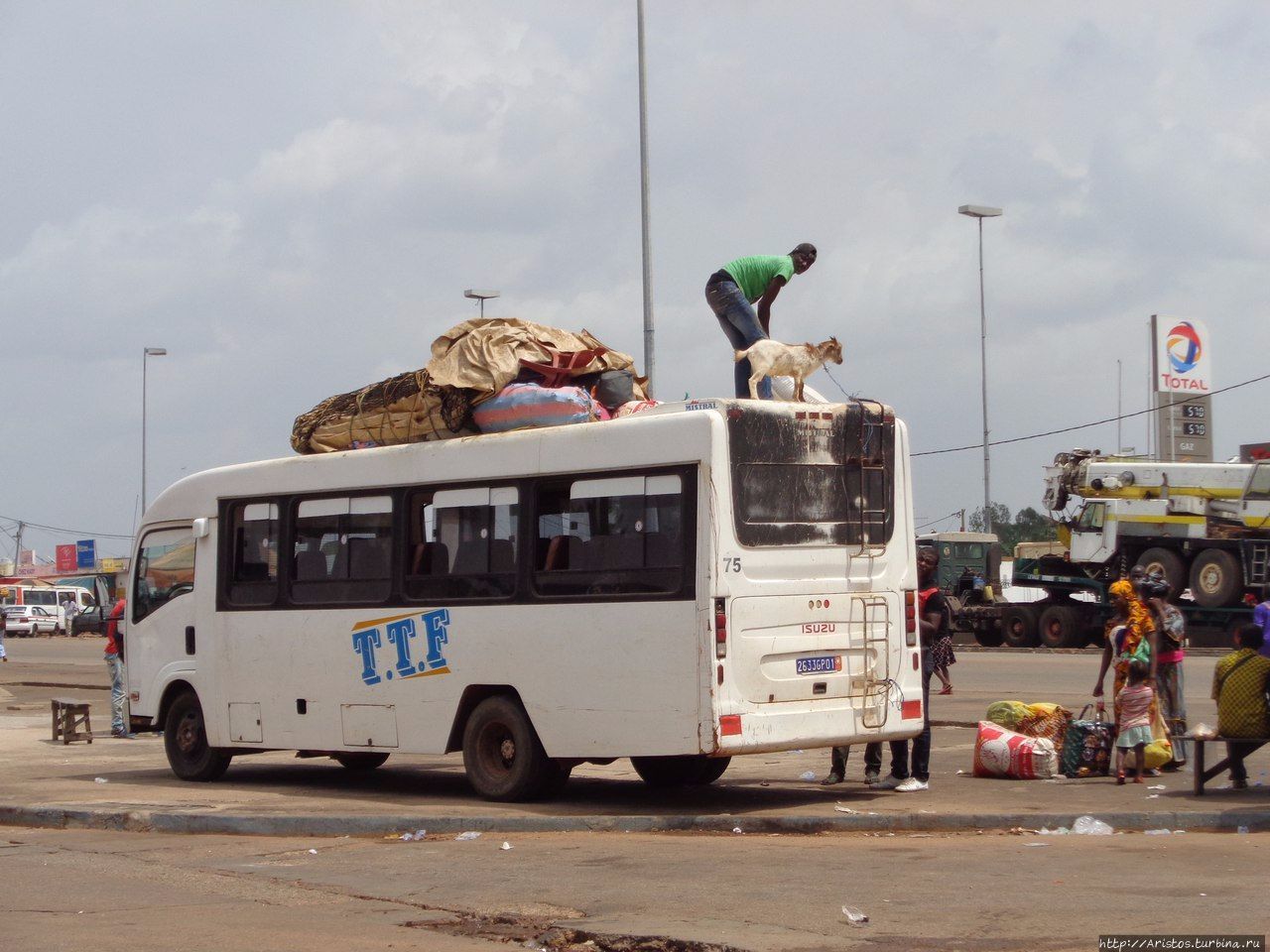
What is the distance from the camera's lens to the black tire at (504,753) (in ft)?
37.7

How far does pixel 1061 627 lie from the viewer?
38875 millimetres

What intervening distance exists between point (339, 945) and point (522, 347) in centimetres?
626

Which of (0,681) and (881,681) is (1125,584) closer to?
(881,681)

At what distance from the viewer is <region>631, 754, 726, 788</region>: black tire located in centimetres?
1282

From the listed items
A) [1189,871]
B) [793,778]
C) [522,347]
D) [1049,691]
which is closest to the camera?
[1189,871]

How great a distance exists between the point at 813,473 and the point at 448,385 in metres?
2.94

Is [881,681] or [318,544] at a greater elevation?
[318,544]

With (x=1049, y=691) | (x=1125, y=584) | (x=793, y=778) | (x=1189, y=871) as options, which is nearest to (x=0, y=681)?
(x=1049, y=691)

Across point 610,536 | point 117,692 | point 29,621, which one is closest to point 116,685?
point 117,692

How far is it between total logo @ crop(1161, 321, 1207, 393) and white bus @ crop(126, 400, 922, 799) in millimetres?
40846

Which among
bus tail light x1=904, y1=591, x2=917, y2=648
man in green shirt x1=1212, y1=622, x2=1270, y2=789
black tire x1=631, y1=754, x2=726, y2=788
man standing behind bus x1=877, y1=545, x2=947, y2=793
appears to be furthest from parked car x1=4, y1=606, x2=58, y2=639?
man in green shirt x1=1212, y1=622, x2=1270, y2=789

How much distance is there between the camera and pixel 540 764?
11516mm

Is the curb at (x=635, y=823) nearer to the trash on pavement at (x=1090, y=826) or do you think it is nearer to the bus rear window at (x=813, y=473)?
the trash on pavement at (x=1090, y=826)

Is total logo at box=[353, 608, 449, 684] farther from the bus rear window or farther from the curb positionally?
the bus rear window
